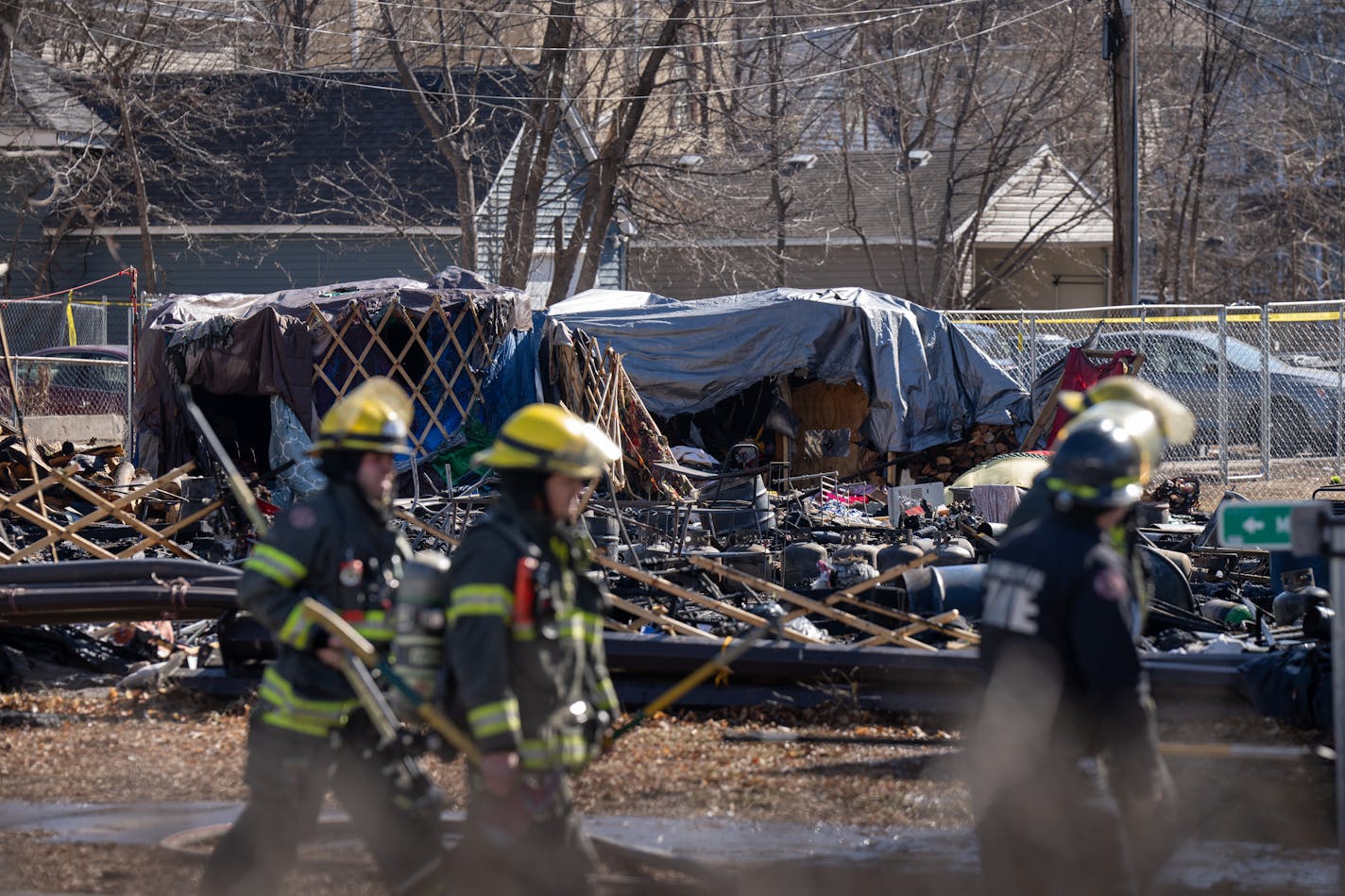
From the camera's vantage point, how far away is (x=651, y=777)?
6.46 m

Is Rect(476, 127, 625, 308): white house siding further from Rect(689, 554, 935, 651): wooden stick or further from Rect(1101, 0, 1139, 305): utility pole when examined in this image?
Rect(689, 554, 935, 651): wooden stick

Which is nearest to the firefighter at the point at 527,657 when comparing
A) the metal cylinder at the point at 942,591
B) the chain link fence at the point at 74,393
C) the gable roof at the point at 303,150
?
the metal cylinder at the point at 942,591

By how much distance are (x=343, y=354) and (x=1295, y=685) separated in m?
10.2

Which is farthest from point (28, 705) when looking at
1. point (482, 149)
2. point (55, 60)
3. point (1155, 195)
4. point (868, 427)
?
point (1155, 195)

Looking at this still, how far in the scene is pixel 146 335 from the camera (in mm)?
14883

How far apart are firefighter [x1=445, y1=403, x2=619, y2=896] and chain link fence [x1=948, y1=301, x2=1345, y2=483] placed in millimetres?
14380

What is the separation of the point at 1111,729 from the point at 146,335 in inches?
501

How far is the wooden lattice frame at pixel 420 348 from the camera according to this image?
47.4 ft

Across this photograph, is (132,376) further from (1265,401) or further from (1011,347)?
(1265,401)

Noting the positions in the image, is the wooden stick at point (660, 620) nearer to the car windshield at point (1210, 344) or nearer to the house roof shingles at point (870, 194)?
the car windshield at point (1210, 344)

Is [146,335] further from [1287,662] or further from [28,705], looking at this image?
[1287,662]

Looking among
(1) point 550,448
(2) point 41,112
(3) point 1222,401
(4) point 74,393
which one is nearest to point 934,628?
(1) point 550,448

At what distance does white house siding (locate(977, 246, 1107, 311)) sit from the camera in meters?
34.4

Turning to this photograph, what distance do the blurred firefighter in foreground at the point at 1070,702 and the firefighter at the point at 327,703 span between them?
5.21ft
